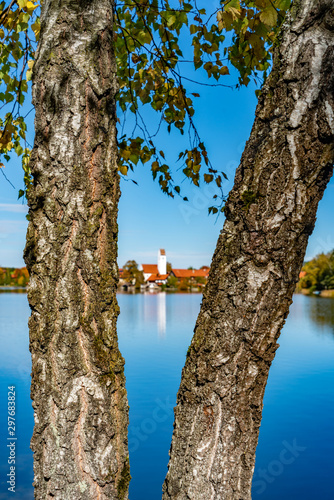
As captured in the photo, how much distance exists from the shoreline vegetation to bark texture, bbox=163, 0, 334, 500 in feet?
174

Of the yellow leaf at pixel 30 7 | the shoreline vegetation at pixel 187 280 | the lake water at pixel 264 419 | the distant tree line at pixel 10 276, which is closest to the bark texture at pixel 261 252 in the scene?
the yellow leaf at pixel 30 7

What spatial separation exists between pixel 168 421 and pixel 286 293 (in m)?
10.7

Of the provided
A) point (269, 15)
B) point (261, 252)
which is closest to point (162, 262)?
point (269, 15)

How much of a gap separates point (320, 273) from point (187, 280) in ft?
123

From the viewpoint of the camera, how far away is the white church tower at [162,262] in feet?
342

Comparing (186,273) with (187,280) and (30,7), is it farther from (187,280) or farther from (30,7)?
(30,7)

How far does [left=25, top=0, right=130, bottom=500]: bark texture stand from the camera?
5.57 feet

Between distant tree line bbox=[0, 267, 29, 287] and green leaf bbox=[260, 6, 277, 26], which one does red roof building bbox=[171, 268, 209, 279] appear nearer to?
distant tree line bbox=[0, 267, 29, 287]

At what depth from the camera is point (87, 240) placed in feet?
5.71

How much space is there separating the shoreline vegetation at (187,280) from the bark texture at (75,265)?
173ft

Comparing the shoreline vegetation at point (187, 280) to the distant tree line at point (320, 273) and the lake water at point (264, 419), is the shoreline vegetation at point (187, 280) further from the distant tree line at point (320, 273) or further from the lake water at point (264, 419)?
the lake water at point (264, 419)

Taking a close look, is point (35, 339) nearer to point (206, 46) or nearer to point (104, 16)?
point (104, 16)

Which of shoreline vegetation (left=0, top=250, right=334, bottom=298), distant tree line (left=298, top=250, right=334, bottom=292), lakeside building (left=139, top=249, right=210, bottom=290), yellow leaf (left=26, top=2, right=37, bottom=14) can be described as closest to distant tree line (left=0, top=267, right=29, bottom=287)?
shoreline vegetation (left=0, top=250, right=334, bottom=298)

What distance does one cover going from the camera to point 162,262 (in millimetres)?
105375
